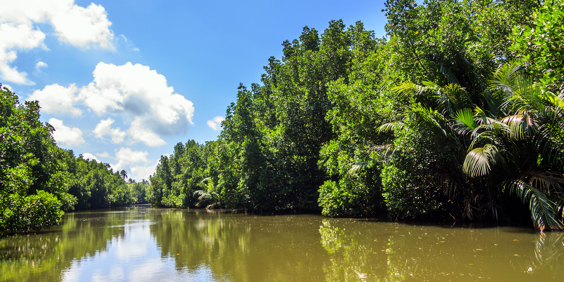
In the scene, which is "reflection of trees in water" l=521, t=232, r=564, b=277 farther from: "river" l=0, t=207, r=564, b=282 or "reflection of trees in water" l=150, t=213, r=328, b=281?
"reflection of trees in water" l=150, t=213, r=328, b=281

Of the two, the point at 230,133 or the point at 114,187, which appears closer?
the point at 230,133

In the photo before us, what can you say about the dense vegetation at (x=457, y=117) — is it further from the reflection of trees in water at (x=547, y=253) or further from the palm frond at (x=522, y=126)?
the reflection of trees in water at (x=547, y=253)

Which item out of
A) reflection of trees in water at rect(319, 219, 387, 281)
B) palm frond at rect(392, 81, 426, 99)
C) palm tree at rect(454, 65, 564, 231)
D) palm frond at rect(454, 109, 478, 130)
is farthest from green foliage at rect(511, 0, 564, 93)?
reflection of trees in water at rect(319, 219, 387, 281)

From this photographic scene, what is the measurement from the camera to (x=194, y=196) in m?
45.7

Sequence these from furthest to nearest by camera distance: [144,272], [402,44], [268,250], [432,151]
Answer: [402,44] → [432,151] → [268,250] → [144,272]

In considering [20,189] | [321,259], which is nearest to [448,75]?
[321,259]

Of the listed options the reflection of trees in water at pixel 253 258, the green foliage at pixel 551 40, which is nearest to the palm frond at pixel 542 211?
the green foliage at pixel 551 40

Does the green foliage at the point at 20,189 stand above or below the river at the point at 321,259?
above

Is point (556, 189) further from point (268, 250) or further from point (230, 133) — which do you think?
point (230, 133)

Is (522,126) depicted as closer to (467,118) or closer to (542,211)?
(467,118)

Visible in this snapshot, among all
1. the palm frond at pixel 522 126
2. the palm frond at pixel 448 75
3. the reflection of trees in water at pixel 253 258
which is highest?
the palm frond at pixel 448 75

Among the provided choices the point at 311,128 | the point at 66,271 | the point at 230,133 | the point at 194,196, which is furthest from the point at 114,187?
the point at 66,271

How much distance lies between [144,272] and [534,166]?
1118 centimetres

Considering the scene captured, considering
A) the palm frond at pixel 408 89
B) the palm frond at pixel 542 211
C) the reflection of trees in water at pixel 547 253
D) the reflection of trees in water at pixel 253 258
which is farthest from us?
the palm frond at pixel 408 89
